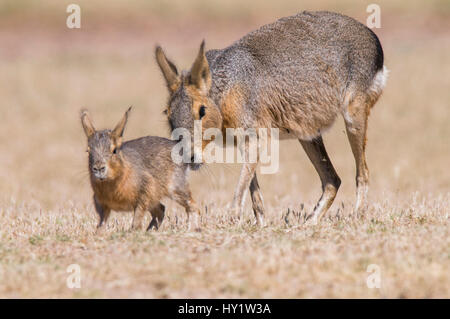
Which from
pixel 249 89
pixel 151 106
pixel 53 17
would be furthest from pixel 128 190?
pixel 53 17

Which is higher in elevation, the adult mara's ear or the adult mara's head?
the adult mara's head

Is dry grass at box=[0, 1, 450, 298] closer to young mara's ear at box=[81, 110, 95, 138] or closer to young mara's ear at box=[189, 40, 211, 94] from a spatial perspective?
young mara's ear at box=[81, 110, 95, 138]

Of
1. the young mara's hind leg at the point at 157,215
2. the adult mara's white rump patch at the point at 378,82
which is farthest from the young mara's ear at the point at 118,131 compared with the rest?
the adult mara's white rump patch at the point at 378,82

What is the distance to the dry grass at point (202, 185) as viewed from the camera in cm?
610

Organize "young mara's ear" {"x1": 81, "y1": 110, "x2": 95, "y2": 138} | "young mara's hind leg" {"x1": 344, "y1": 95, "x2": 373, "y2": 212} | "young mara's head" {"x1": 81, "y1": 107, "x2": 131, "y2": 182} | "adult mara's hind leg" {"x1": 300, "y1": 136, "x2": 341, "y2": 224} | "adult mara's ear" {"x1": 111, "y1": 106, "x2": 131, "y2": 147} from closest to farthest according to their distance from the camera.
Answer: "young mara's head" {"x1": 81, "y1": 107, "x2": 131, "y2": 182} < "adult mara's ear" {"x1": 111, "y1": 106, "x2": 131, "y2": 147} < "young mara's ear" {"x1": 81, "y1": 110, "x2": 95, "y2": 138} < "young mara's hind leg" {"x1": 344, "y1": 95, "x2": 373, "y2": 212} < "adult mara's hind leg" {"x1": 300, "y1": 136, "x2": 341, "y2": 224}

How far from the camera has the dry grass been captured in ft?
20.0

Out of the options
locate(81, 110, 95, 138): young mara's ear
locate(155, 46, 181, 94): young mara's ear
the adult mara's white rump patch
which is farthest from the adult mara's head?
the adult mara's white rump patch

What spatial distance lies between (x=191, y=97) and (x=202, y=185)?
837 cm

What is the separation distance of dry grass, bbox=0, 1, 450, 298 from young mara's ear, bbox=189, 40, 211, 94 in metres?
1.62

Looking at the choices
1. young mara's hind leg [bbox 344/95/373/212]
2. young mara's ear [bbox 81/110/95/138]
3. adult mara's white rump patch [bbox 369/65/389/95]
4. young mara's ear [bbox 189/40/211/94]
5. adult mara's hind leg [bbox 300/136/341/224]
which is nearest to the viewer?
young mara's ear [bbox 81/110/95/138]

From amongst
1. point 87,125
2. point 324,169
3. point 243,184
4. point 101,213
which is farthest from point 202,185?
point 87,125

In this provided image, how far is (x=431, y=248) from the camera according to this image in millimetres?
6648

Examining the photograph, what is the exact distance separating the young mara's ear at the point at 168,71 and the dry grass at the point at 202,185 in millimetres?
1424

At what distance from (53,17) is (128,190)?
31.1m
